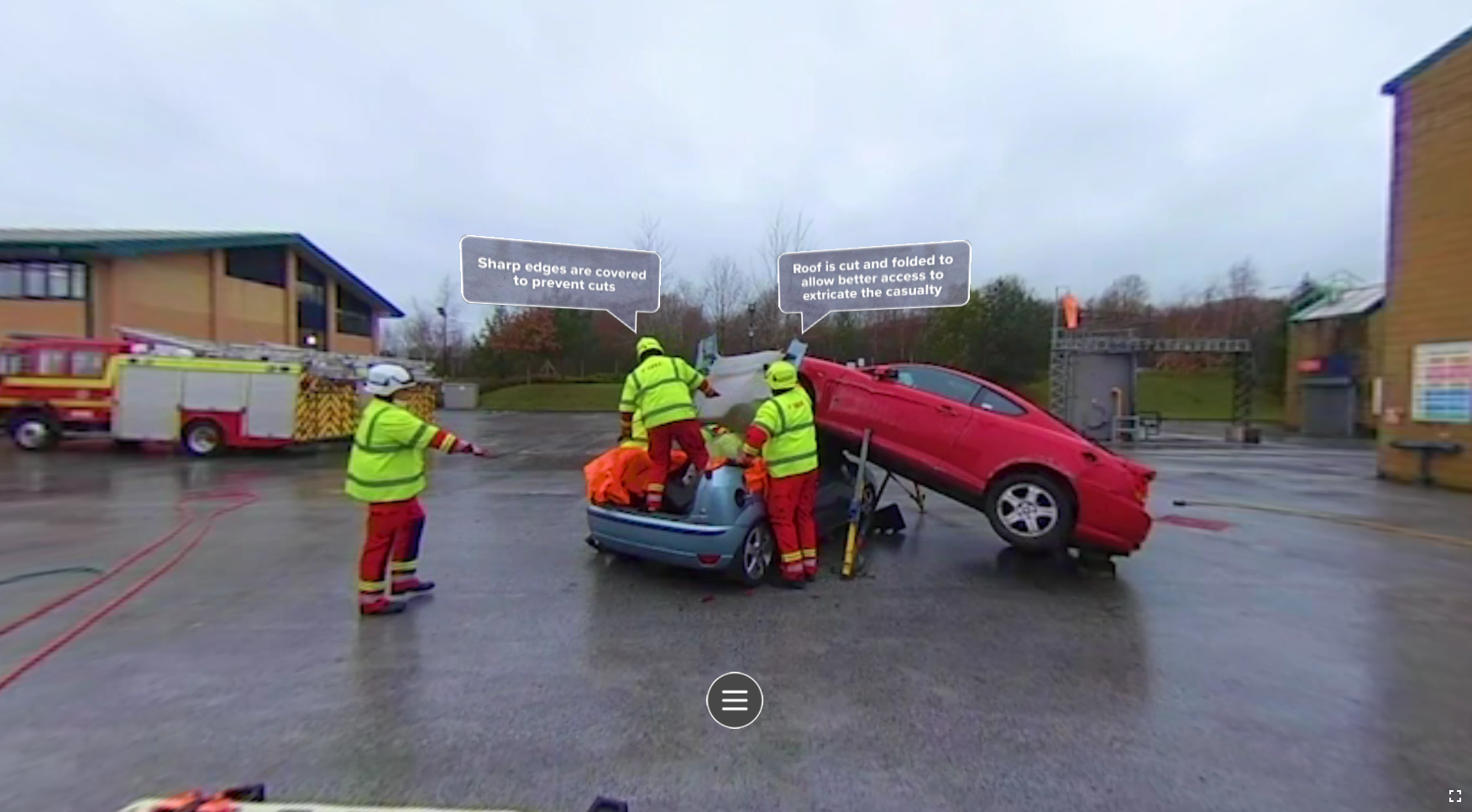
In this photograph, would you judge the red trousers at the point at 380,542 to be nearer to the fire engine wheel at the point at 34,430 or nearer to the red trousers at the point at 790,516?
the red trousers at the point at 790,516

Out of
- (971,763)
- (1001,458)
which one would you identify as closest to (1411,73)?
(1001,458)

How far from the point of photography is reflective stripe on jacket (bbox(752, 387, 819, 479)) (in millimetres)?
5766

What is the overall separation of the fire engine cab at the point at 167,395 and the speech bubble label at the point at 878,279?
12061 mm

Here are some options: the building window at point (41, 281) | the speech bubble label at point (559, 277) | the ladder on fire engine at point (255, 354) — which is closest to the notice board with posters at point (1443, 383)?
Result: the speech bubble label at point (559, 277)

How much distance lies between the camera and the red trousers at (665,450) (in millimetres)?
6012

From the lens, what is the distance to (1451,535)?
28.9ft

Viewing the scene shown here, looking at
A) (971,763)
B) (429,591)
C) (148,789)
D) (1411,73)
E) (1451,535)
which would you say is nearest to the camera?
(148,789)

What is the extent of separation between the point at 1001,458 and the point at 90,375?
1941 centimetres

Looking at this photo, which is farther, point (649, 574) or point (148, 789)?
point (649, 574)

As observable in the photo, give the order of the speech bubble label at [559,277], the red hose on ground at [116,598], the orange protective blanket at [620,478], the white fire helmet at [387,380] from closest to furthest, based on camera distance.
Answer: the red hose on ground at [116,598] < the white fire helmet at [387,380] < the orange protective blanket at [620,478] < the speech bubble label at [559,277]

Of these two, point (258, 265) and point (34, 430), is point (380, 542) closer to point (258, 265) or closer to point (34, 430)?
point (34, 430)

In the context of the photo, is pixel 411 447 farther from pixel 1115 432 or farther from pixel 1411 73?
pixel 1115 432

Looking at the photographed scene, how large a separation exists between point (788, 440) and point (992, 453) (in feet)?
6.58

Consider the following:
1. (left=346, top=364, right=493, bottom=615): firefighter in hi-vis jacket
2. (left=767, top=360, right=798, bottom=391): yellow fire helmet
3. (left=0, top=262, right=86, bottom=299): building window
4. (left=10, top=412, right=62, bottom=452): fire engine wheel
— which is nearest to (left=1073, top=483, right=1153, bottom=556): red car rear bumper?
(left=767, top=360, right=798, bottom=391): yellow fire helmet
